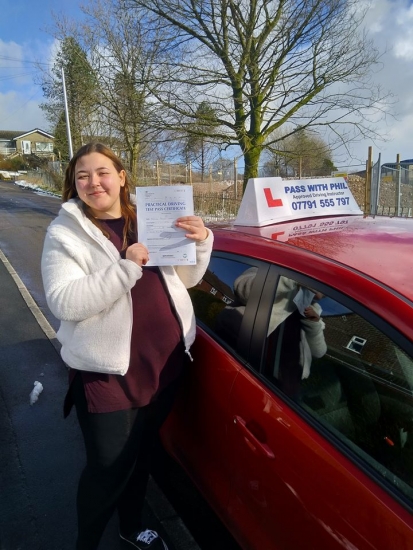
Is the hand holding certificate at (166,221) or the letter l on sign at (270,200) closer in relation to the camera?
the hand holding certificate at (166,221)

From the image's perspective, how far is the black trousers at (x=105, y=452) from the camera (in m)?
1.66

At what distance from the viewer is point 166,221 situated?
1595mm

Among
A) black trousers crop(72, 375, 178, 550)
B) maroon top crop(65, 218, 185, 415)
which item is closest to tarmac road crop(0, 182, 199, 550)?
black trousers crop(72, 375, 178, 550)

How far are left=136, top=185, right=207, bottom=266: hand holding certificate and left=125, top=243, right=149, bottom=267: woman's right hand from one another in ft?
0.13

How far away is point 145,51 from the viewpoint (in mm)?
10711

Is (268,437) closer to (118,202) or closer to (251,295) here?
(251,295)

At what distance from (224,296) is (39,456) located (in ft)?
5.68

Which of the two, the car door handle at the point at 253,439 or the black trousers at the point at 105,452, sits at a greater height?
the car door handle at the point at 253,439

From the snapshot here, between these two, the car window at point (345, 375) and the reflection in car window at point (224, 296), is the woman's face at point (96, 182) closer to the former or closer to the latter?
the reflection in car window at point (224, 296)

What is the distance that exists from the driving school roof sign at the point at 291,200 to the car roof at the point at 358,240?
0.20 feet

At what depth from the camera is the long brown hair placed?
5.50ft

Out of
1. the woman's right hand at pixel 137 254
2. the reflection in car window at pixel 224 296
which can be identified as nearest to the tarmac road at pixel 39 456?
the reflection in car window at pixel 224 296

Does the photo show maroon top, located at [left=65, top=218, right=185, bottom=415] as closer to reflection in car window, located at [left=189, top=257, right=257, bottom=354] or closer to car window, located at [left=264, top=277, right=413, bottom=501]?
reflection in car window, located at [left=189, top=257, right=257, bottom=354]

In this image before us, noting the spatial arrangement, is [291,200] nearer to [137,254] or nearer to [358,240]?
[358,240]
